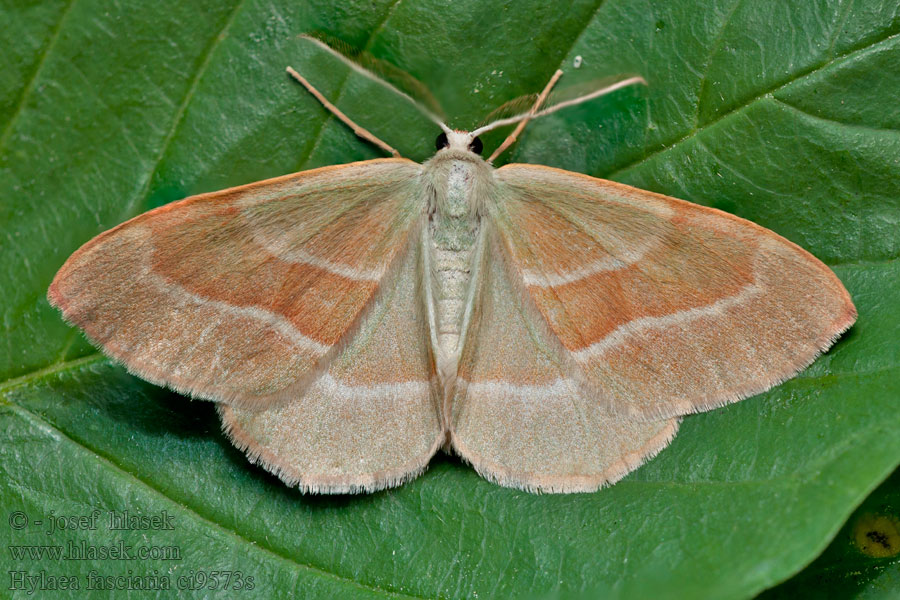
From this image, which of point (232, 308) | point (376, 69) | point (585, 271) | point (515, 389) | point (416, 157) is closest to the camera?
point (232, 308)

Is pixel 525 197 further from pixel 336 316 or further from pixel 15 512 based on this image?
pixel 15 512

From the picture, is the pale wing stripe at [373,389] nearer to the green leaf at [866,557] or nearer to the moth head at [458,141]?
the moth head at [458,141]

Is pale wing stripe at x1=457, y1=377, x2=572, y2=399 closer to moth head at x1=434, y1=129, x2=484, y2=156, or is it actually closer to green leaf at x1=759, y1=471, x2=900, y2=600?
moth head at x1=434, y1=129, x2=484, y2=156

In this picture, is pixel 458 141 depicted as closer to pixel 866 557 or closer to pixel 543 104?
pixel 543 104

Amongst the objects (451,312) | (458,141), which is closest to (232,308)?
(451,312)

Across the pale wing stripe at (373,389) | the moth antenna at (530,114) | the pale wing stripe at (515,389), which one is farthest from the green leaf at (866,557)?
the moth antenna at (530,114)

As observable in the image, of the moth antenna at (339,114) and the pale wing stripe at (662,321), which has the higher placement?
the moth antenna at (339,114)
